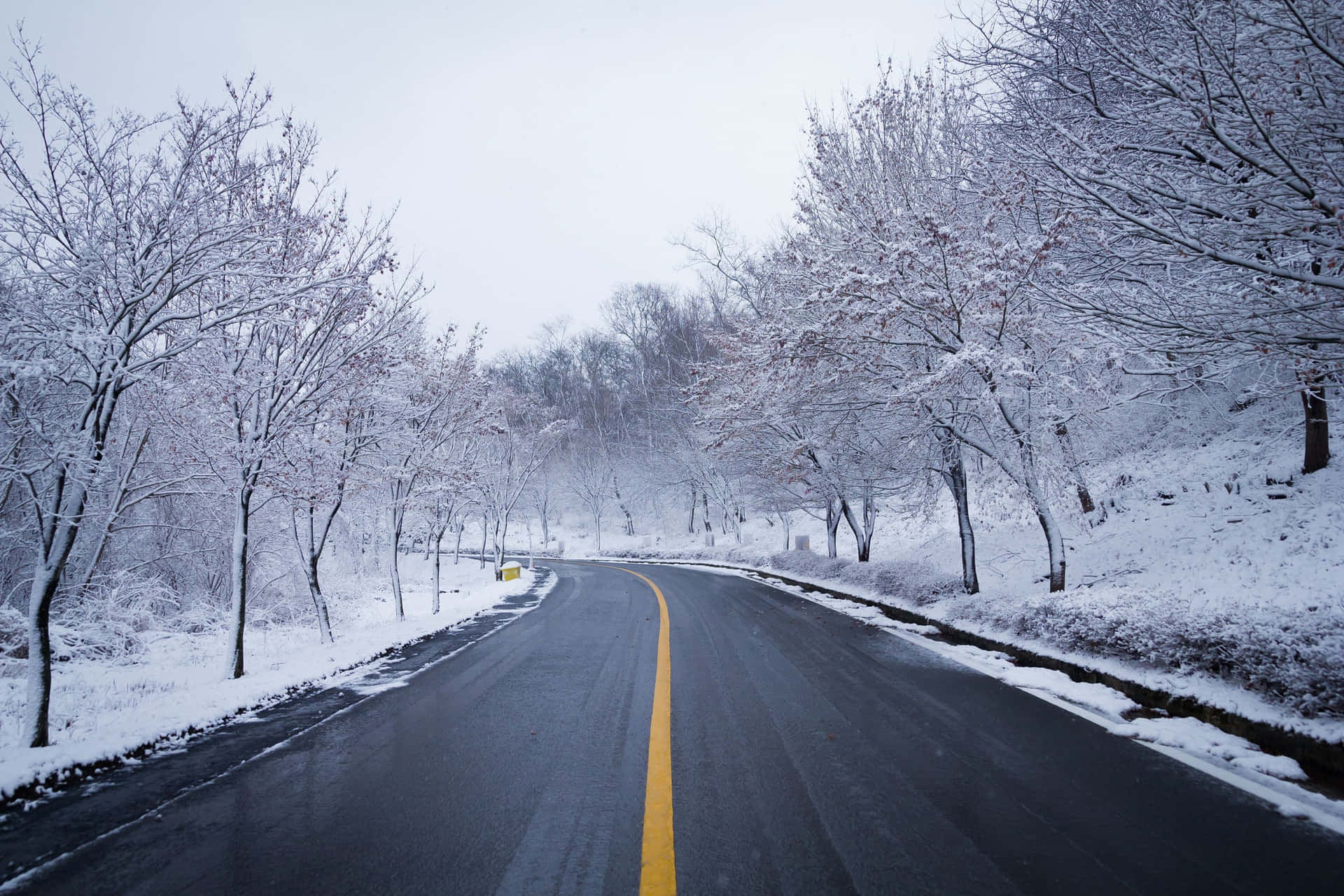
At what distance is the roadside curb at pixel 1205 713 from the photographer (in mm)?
3914

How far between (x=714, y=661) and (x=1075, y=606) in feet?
13.5

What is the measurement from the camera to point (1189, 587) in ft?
25.7

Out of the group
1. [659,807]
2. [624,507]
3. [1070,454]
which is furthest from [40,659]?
[624,507]

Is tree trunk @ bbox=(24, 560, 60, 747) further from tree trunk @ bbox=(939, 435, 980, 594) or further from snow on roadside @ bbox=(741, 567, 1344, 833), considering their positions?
tree trunk @ bbox=(939, 435, 980, 594)

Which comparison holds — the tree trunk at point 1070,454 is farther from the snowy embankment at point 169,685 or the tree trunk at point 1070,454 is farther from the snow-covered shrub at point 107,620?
the snow-covered shrub at point 107,620

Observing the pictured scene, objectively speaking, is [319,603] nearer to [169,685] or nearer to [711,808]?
[169,685]

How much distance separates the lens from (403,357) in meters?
11.3

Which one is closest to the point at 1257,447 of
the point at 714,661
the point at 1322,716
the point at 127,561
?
the point at 1322,716

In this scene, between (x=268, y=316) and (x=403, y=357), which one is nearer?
(x=268, y=316)

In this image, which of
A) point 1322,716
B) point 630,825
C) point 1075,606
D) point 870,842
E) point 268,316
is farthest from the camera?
point 1075,606

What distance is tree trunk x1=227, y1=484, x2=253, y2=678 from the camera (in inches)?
320

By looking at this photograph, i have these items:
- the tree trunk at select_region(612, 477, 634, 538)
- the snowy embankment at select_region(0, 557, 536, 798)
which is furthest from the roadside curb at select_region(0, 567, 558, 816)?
the tree trunk at select_region(612, 477, 634, 538)

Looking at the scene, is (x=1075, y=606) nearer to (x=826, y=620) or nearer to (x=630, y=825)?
(x=826, y=620)

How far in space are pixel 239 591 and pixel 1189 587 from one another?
11812mm
